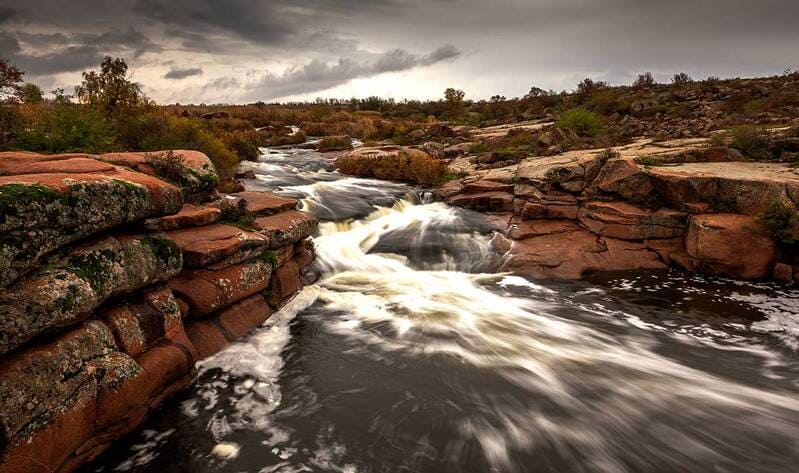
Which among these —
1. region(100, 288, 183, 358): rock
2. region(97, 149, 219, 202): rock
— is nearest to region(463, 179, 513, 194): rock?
region(97, 149, 219, 202): rock

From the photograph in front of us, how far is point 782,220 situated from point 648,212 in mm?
2664

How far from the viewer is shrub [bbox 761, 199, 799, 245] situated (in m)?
8.99

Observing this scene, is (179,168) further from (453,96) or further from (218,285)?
(453,96)

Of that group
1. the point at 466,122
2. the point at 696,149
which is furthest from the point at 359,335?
the point at 466,122

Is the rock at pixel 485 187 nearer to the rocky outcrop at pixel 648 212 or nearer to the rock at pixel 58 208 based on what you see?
the rocky outcrop at pixel 648 212

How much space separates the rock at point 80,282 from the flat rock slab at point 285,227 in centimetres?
264

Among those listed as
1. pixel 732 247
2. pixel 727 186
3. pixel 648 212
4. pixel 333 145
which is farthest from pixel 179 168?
pixel 333 145

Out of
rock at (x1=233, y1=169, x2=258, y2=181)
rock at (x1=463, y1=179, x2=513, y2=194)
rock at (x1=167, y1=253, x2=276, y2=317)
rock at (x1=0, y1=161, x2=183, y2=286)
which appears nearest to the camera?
rock at (x1=0, y1=161, x2=183, y2=286)

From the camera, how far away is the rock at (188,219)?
23.0 ft

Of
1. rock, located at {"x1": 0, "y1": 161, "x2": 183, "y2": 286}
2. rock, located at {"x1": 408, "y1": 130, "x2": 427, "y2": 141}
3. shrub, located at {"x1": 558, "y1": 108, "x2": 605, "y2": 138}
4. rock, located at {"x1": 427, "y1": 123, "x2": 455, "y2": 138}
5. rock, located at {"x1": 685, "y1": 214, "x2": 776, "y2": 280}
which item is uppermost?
shrub, located at {"x1": 558, "y1": 108, "x2": 605, "y2": 138}

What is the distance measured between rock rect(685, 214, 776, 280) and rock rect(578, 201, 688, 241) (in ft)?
2.08

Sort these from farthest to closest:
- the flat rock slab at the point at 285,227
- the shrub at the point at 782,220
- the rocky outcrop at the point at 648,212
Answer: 1. the rocky outcrop at the point at 648,212
2. the shrub at the point at 782,220
3. the flat rock slab at the point at 285,227

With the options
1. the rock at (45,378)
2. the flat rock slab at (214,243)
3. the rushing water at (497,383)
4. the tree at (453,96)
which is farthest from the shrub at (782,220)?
the tree at (453,96)

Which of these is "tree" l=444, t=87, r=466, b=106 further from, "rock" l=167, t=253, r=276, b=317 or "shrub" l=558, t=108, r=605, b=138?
"rock" l=167, t=253, r=276, b=317
